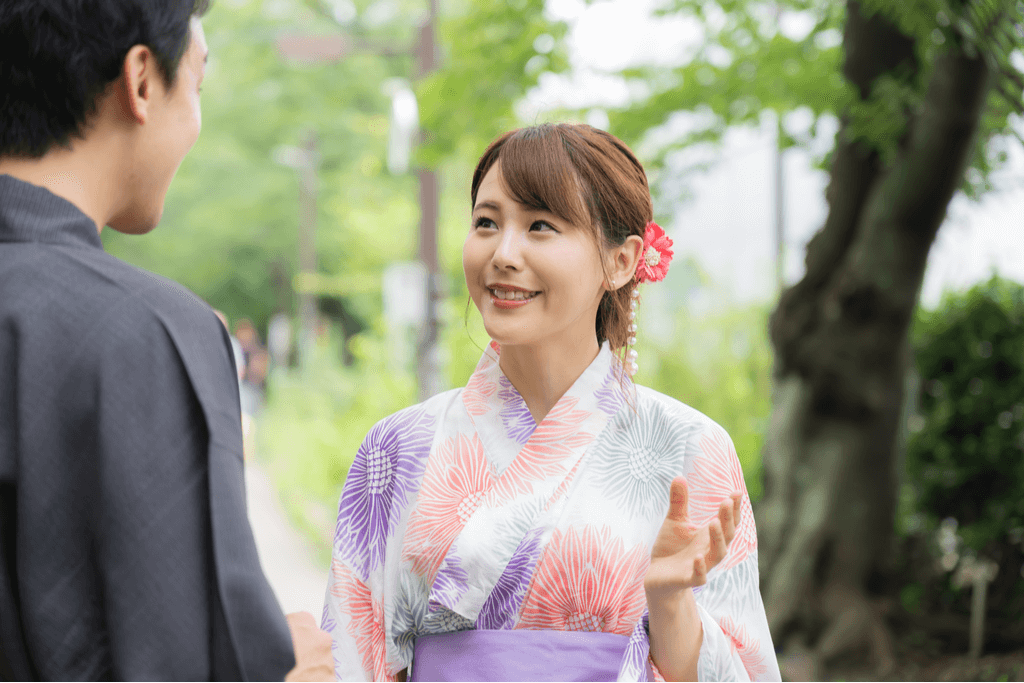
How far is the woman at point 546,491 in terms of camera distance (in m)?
1.68

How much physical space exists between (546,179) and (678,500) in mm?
687

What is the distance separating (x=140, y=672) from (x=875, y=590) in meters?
4.69

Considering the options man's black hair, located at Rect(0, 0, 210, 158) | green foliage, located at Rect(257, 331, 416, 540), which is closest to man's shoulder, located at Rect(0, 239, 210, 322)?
man's black hair, located at Rect(0, 0, 210, 158)

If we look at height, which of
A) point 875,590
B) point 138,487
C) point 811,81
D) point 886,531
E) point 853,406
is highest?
point 811,81

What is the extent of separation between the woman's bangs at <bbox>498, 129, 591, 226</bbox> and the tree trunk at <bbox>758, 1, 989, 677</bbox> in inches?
129

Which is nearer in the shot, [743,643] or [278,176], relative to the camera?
[743,643]

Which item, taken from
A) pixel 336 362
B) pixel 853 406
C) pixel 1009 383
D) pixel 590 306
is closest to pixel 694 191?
pixel 853 406

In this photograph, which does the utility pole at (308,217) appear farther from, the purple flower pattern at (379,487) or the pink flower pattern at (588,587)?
the pink flower pattern at (588,587)

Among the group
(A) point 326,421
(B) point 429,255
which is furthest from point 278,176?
(B) point 429,255

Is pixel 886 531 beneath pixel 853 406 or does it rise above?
beneath

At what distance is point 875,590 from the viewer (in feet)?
16.0

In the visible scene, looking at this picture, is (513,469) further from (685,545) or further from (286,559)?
(286,559)

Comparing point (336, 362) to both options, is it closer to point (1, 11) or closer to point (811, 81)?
point (811, 81)

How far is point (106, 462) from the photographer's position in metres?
0.99
